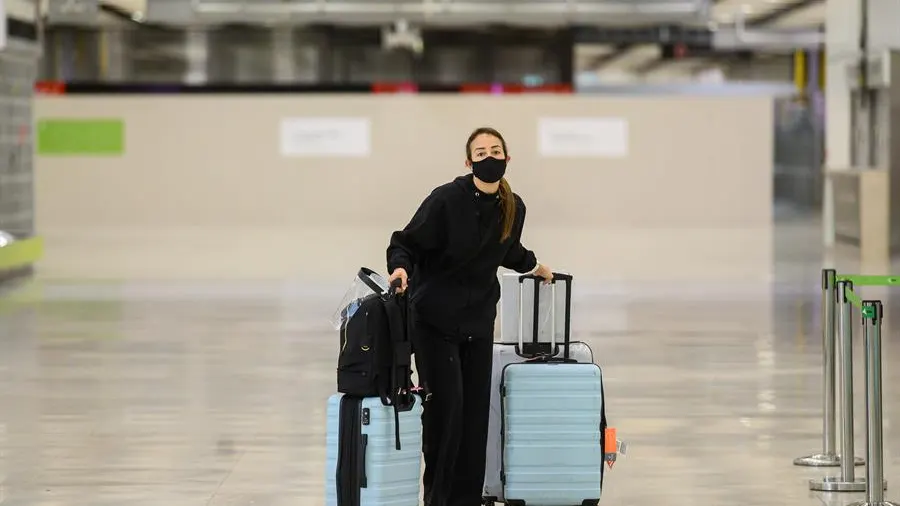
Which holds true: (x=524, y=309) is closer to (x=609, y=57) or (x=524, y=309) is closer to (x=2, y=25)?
(x=2, y=25)

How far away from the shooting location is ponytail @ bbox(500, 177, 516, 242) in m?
5.49

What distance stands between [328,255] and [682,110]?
35.5 ft

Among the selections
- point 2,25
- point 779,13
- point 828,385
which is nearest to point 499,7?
point 779,13

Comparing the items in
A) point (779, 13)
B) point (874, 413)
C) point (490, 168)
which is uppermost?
point (779, 13)

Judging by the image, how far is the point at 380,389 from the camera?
16.9ft

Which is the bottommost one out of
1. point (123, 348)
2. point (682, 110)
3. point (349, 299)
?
point (123, 348)

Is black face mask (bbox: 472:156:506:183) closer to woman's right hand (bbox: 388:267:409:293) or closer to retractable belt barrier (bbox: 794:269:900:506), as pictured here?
woman's right hand (bbox: 388:267:409:293)

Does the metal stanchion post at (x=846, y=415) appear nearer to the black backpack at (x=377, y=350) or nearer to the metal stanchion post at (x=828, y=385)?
the metal stanchion post at (x=828, y=385)

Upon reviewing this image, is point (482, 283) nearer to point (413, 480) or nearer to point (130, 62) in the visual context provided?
point (413, 480)

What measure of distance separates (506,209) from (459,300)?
366 millimetres

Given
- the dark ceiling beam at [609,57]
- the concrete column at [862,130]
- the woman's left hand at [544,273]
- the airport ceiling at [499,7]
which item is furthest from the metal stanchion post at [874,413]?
the dark ceiling beam at [609,57]

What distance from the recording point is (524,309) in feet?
19.0

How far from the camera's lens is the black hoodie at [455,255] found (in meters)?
5.42

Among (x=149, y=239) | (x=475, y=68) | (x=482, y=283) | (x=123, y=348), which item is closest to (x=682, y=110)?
(x=475, y=68)
